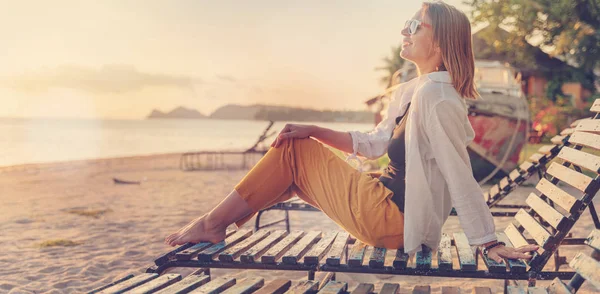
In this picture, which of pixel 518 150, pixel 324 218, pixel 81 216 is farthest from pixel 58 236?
pixel 518 150

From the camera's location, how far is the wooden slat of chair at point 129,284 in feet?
7.45

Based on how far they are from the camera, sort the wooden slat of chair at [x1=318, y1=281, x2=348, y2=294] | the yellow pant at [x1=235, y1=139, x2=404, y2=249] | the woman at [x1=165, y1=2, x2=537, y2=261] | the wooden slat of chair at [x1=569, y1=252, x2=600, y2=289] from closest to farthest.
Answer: the wooden slat of chair at [x1=569, y1=252, x2=600, y2=289], the wooden slat of chair at [x1=318, y1=281, x2=348, y2=294], the woman at [x1=165, y1=2, x2=537, y2=261], the yellow pant at [x1=235, y1=139, x2=404, y2=249]

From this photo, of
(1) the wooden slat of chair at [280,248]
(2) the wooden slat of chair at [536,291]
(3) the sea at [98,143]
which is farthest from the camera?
(3) the sea at [98,143]

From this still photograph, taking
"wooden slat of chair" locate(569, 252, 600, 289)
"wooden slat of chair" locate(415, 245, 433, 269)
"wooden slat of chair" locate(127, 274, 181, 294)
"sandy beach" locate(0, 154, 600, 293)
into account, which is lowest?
"sandy beach" locate(0, 154, 600, 293)

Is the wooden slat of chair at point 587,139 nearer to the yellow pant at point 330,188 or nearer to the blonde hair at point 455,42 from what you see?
the blonde hair at point 455,42

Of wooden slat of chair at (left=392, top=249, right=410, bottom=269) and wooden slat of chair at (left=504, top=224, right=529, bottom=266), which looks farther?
wooden slat of chair at (left=504, top=224, right=529, bottom=266)

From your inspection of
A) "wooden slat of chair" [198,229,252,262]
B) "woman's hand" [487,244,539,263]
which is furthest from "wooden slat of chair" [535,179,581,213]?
"wooden slat of chair" [198,229,252,262]

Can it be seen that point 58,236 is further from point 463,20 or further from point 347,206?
point 463,20

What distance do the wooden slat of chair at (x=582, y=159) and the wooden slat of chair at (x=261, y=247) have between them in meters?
1.60

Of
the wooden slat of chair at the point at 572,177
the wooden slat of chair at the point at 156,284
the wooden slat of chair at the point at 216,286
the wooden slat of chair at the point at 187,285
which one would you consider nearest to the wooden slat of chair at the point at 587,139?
the wooden slat of chair at the point at 572,177

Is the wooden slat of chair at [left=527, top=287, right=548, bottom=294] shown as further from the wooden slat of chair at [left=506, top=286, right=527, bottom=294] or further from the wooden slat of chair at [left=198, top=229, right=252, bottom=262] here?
the wooden slat of chair at [left=198, top=229, right=252, bottom=262]

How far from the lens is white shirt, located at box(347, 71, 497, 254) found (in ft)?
8.43

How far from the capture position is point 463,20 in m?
2.81

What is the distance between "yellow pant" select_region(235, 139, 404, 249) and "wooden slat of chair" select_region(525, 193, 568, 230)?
714 millimetres
